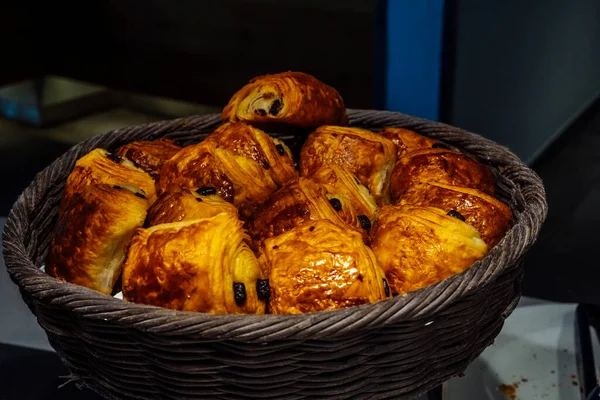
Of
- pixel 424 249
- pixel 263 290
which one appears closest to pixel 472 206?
pixel 424 249

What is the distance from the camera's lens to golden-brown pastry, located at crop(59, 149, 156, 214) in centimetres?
126

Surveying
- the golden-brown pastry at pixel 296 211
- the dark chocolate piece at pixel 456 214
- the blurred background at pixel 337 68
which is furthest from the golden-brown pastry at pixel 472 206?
the blurred background at pixel 337 68

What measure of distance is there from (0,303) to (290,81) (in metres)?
0.96

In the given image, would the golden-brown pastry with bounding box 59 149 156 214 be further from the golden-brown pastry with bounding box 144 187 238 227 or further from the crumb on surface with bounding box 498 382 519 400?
the crumb on surface with bounding box 498 382 519 400

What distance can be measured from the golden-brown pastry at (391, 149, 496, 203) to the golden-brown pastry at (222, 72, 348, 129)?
0.73 feet

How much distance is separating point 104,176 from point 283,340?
59 cm

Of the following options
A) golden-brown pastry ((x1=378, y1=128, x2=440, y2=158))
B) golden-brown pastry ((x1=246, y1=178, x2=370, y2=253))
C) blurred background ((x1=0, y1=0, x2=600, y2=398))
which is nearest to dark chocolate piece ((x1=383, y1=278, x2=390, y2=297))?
golden-brown pastry ((x1=246, y1=178, x2=370, y2=253))

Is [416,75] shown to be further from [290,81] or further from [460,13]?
[290,81]

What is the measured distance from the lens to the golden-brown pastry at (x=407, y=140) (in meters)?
1.44

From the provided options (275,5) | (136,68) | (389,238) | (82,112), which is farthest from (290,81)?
(82,112)

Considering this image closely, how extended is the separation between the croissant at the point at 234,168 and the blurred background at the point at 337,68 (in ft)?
4.02

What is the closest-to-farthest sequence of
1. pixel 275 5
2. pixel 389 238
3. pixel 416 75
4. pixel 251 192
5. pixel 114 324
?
pixel 114 324 < pixel 389 238 < pixel 251 192 < pixel 416 75 < pixel 275 5

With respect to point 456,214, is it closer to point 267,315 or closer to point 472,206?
point 472,206

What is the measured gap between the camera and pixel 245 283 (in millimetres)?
993
